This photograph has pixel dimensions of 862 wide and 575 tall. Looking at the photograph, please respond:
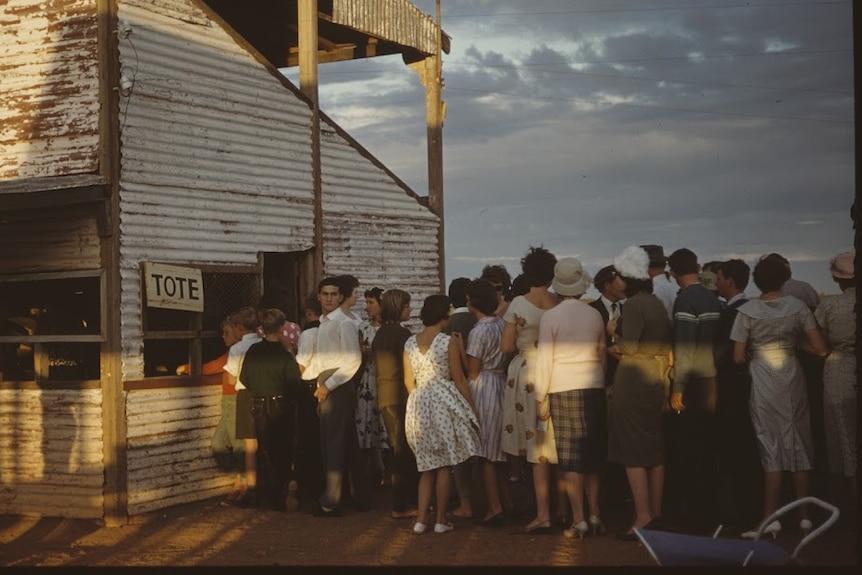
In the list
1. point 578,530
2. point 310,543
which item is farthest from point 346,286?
point 578,530

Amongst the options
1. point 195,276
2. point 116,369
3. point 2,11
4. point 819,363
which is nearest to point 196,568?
point 116,369

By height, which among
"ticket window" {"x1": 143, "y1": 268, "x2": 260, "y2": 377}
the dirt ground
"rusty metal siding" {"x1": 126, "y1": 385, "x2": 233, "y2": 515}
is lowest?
the dirt ground

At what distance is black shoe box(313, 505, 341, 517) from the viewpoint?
10.6 meters

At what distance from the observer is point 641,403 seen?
8797 millimetres

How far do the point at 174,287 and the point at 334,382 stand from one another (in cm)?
214

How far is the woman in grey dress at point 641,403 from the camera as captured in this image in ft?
28.7

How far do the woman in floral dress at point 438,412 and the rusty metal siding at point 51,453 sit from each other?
10.8 feet

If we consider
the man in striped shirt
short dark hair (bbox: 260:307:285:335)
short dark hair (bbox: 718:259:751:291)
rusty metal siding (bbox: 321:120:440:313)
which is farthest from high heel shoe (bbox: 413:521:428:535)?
rusty metal siding (bbox: 321:120:440:313)

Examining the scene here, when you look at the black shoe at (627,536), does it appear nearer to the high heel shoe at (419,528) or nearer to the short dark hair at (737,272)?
the high heel shoe at (419,528)

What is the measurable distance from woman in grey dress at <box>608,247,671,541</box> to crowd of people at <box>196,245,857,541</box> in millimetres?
14

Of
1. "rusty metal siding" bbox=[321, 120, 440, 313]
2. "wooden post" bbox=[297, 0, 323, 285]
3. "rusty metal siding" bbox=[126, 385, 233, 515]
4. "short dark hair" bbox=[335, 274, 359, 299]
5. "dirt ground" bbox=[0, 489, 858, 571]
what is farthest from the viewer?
"rusty metal siding" bbox=[321, 120, 440, 313]

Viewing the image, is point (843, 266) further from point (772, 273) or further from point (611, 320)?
point (611, 320)

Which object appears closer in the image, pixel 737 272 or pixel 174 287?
pixel 737 272

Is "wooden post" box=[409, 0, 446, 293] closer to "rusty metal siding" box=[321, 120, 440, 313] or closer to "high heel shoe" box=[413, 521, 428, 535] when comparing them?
"rusty metal siding" box=[321, 120, 440, 313]
